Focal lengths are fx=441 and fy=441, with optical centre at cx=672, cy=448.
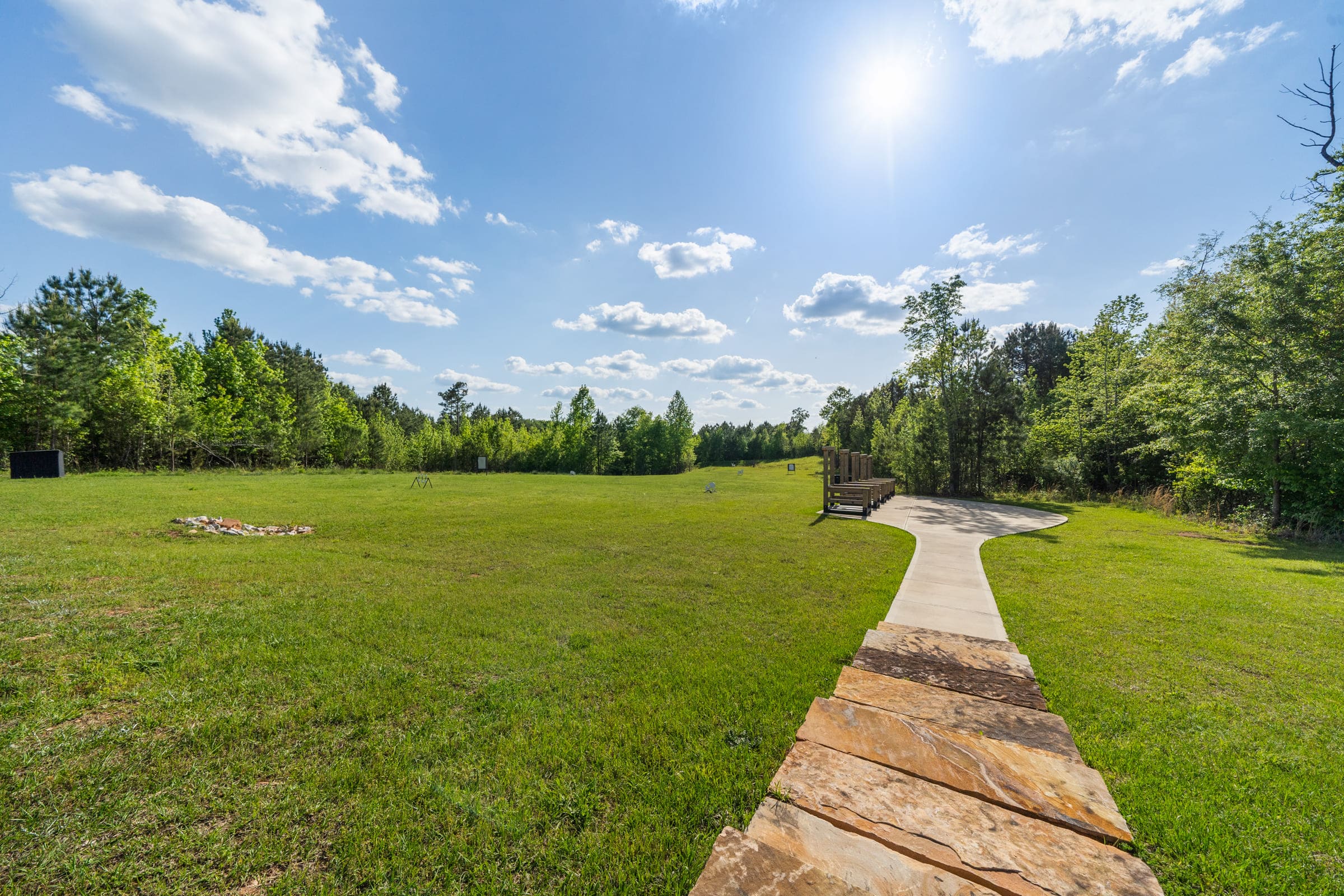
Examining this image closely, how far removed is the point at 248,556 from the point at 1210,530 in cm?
2133

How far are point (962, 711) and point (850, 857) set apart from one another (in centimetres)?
178

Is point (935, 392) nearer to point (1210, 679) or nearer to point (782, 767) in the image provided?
point (1210, 679)

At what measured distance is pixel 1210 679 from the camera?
3.71m

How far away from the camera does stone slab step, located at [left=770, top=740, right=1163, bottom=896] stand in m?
1.87

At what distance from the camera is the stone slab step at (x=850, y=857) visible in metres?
1.82

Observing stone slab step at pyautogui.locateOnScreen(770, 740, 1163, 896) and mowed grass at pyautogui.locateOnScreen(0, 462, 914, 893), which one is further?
mowed grass at pyautogui.locateOnScreen(0, 462, 914, 893)

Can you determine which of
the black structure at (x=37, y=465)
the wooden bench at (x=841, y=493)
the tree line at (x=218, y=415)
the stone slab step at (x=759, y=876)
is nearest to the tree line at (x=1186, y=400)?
the wooden bench at (x=841, y=493)

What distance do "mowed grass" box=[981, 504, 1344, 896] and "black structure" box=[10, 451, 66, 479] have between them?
3330cm

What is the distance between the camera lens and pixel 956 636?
14.8ft

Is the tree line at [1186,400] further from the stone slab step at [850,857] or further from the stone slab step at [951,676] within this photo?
the stone slab step at [850,857]

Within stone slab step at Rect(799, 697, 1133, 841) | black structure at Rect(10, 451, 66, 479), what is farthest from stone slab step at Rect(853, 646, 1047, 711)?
black structure at Rect(10, 451, 66, 479)

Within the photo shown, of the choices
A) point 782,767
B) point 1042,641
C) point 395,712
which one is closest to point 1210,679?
point 1042,641

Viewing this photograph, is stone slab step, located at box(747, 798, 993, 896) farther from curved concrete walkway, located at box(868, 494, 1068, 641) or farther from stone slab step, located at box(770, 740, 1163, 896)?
curved concrete walkway, located at box(868, 494, 1068, 641)

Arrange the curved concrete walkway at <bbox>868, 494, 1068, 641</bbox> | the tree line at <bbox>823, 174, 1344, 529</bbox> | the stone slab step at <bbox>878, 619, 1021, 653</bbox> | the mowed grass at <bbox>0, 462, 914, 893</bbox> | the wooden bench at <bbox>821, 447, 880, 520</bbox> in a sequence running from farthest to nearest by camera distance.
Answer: the wooden bench at <bbox>821, 447, 880, 520</bbox> → the tree line at <bbox>823, 174, 1344, 529</bbox> → the curved concrete walkway at <bbox>868, 494, 1068, 641</bbox> → the stone slab step at <bbox>878, 619, 1021, 653</bbox> → the mowed grass at <bbox>0, 462, 914, 893</bbox>
